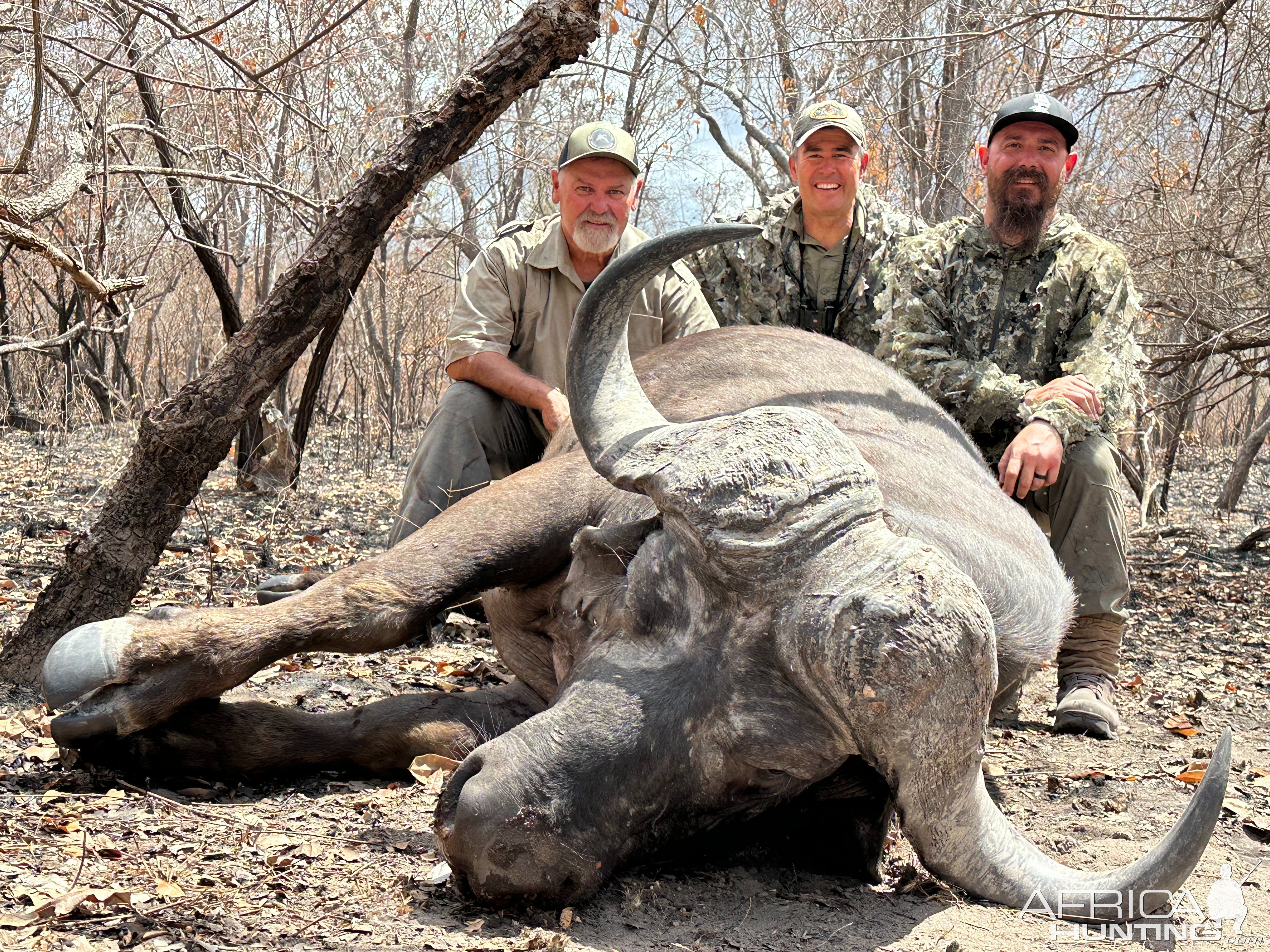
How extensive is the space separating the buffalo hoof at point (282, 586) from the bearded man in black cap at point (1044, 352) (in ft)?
9.29

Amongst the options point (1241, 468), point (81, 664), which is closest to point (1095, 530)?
point (81, 664)

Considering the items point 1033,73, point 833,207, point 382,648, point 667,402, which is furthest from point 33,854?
point 1033,73

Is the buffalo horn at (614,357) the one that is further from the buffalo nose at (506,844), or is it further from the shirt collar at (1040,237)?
the shirt collar at (1040,237)

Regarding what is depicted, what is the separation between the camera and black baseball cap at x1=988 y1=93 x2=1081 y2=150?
5.51 m

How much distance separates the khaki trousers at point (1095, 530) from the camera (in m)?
5.06

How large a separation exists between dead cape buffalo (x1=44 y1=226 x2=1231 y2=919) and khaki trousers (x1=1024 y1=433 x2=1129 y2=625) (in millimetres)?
1552

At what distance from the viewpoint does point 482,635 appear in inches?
209

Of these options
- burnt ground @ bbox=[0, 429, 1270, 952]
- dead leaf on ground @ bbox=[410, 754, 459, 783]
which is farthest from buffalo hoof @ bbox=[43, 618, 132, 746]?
dead leaf on ground @ bbox=[410, 754, 459, 783]

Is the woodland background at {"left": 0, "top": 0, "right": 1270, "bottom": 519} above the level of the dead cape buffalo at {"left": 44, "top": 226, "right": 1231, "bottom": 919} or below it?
above

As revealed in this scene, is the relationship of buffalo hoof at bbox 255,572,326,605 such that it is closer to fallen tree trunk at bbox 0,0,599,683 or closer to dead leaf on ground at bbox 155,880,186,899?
fallen tree trunk at bbox 0,0,599,683

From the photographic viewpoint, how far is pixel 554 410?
197 inches

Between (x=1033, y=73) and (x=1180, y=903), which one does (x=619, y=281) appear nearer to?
(x=1180, y=903)

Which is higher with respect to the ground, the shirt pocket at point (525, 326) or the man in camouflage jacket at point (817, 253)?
the man in camouflage jacket at point (817, 253)

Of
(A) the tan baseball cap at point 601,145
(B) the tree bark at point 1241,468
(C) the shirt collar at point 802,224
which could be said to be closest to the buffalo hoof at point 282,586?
(A) the tan baseball cap at point 601,145
